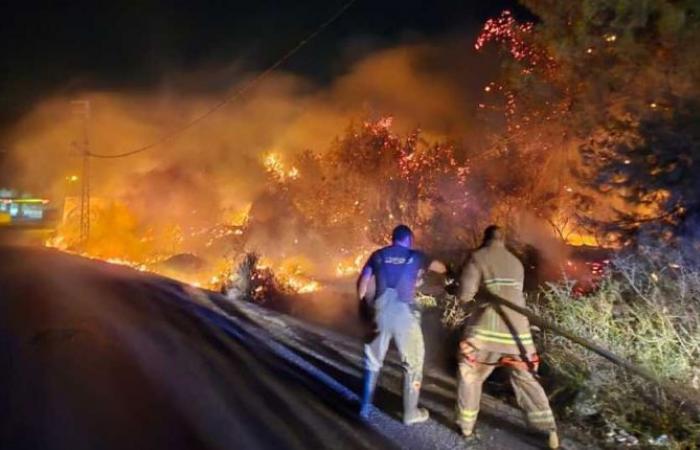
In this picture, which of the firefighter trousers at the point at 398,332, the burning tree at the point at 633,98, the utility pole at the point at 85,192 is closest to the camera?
the firefighter trousers at the point at 398,332

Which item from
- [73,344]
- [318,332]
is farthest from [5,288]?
[318,332]

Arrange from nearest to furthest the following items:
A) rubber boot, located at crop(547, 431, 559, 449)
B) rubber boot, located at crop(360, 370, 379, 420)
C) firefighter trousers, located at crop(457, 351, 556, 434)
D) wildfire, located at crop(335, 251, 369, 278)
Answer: rubber boot, located at crop(547, 431, 559, 449)
firefighter trousers, located at crop(457, 351, 556, 434)
rubber boot, located at crop(360, 370, 379, 420)
wildfire, located at crop(335, 251, 369, 278)

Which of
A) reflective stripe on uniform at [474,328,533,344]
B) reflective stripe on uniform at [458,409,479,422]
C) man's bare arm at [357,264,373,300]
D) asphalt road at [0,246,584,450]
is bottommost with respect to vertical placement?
asphalt road at [0,246,584,450]

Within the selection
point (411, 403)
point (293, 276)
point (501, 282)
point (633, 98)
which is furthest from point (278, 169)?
point (501, 282)

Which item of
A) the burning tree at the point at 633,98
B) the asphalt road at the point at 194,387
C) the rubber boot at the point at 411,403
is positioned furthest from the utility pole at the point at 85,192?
the rubber boot at the point at 411,403

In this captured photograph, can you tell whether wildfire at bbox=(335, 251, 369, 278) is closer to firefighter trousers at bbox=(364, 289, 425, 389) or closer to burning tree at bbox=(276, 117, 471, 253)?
burning tree at bbox=(276, 117, 471, 253)

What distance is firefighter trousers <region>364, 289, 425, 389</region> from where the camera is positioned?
563 cm

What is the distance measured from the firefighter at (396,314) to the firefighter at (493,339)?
1.39 ft

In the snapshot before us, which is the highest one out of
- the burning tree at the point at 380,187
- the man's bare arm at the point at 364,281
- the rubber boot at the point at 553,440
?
the burning tree at the point at 380,187

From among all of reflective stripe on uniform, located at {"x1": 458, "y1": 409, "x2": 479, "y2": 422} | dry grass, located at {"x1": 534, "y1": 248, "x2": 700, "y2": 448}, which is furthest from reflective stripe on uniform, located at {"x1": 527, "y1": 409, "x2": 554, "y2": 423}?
dry grass, located at {"x1": 534, "y1": 248, "x2": 700, "y2": 448}

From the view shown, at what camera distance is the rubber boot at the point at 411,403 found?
5.53 meters

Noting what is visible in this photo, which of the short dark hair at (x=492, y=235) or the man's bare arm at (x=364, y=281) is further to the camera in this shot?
the man's bare arm at (x=364, y=281)

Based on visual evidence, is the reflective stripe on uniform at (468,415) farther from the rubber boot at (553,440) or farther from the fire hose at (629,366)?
the fire hose at (629,366)

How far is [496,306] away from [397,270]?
0.91 meters
